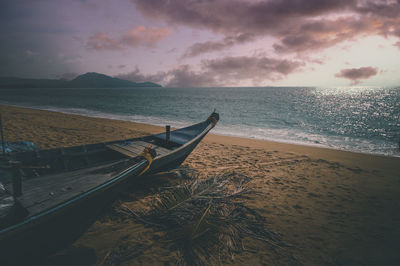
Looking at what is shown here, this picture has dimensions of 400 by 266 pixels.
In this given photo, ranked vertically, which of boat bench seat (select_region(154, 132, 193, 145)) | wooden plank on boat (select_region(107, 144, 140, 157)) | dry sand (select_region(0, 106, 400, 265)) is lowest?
dry sand (select_region(0, 106, 400, 265))

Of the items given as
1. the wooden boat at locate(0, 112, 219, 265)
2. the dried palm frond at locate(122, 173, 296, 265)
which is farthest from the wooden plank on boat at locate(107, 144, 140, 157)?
the dried palm frond at locate(122, 173, 296, 265)

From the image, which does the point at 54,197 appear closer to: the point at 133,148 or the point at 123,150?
the point at 123,150

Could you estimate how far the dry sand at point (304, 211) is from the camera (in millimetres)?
3906

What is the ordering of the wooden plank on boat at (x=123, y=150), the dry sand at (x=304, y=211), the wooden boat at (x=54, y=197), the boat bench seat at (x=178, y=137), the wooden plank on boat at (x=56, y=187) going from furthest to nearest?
the boat bench seat at (x=178, y=137) → the wooden plank on boat at (x=123, y=150) → the dry sand at (x=304, y=211) → the wooden plank on boat at (x=56, y=187) → the wooden boat at (x=54, y=197)

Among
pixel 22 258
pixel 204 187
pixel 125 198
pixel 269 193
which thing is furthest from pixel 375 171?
pixel 22 258

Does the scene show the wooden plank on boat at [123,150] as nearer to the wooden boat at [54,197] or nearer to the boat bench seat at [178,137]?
the wooden boat at [54,197]

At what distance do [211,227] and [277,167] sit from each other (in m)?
5.46

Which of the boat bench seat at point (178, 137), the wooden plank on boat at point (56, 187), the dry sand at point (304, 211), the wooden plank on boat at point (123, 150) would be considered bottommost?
the dry sand at point (304, 211)

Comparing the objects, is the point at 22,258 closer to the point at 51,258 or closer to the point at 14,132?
the point at 51,258

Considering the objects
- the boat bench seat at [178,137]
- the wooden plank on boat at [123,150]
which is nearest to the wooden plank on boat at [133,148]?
the wooden plank on boat at [123,150]

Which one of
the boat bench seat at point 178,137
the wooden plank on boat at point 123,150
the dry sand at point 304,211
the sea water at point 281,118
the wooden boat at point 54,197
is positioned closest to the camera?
Answer: the wooden boat at point 54,197

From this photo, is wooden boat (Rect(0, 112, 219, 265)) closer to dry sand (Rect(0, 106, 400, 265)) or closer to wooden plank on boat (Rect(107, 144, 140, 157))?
wooden plank on boat (Rect(107, 144, 140, 157))

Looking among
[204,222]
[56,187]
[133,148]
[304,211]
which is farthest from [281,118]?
[56,187]

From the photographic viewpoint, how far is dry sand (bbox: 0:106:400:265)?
3.91 m
